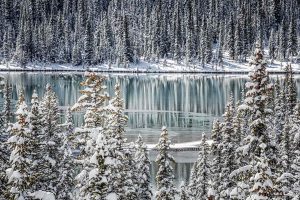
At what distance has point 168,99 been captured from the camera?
122 meters

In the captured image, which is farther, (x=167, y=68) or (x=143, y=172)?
(x=167, y=68)

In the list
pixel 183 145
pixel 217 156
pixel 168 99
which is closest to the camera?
pixel 217 156

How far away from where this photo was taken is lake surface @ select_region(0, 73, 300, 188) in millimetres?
78000

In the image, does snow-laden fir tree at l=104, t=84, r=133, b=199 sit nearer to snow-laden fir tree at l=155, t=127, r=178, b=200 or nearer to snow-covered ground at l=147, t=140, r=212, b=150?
snow-laden fir tree at l=155, t=127, r=178, b=200

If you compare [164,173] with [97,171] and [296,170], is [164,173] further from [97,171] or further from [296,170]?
[296,170]

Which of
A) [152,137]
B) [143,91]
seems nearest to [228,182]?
[152,137]

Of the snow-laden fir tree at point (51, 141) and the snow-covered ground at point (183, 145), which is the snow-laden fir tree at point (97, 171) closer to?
the snow-laden fir tree at point (51, 141)

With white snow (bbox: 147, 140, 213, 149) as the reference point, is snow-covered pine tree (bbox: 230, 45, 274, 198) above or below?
above

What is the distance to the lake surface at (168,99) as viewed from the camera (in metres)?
78.0

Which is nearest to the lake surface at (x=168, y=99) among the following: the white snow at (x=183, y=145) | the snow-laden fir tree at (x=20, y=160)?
the white snow at (x=183, y=145)

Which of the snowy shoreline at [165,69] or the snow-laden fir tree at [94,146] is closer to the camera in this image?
the snow-laden fir tree at [94,146]

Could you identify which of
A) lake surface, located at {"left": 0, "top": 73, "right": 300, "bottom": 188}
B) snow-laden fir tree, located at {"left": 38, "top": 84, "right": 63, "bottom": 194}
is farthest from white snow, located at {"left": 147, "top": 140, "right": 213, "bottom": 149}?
snow-laden fir tree, located at {"left": 38, "top": 84, "right": 63, "bottom": 194}

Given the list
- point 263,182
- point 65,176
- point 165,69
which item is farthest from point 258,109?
point 165,69

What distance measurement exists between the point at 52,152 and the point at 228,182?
409 inches
